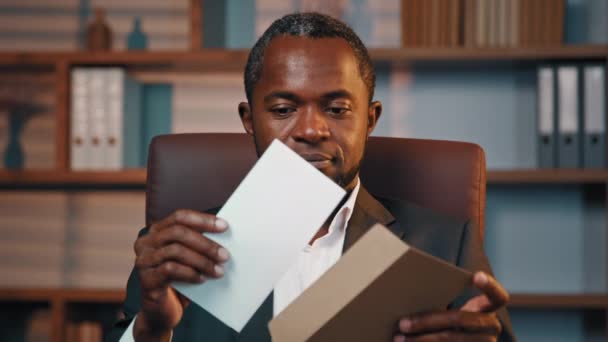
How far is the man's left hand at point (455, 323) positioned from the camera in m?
0.83

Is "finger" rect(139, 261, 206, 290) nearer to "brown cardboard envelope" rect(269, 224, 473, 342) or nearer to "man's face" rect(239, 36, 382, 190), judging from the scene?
"brown cardboard envelope" rect(269, 224, 473, 342)

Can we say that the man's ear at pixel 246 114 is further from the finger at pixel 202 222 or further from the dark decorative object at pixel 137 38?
the dark decorative object at pixel 137 38

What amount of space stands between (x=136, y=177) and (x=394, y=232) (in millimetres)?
1170

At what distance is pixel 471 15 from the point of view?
2154 millimetres

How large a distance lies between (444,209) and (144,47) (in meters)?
1.44

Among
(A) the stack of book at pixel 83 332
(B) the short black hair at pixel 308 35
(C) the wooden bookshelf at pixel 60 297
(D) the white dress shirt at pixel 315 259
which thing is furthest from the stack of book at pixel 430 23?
(A) the stack of book at pixel 83 332

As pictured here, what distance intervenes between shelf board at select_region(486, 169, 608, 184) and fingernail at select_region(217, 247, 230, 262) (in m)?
1.40

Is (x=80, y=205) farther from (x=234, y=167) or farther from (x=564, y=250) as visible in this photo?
(x=564, y=250)

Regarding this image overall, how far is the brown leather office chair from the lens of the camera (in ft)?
4.70

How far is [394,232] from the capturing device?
50.4 inches

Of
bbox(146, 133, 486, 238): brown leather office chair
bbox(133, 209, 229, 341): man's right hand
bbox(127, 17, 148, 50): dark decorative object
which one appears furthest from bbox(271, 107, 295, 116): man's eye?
bbox(127, 17, 148, 50): dark decorative object

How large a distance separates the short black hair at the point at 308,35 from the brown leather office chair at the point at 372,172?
185mm

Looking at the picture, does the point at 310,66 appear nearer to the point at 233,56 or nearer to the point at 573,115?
the point at 233,56

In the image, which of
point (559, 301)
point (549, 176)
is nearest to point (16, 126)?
point (549, 176)
